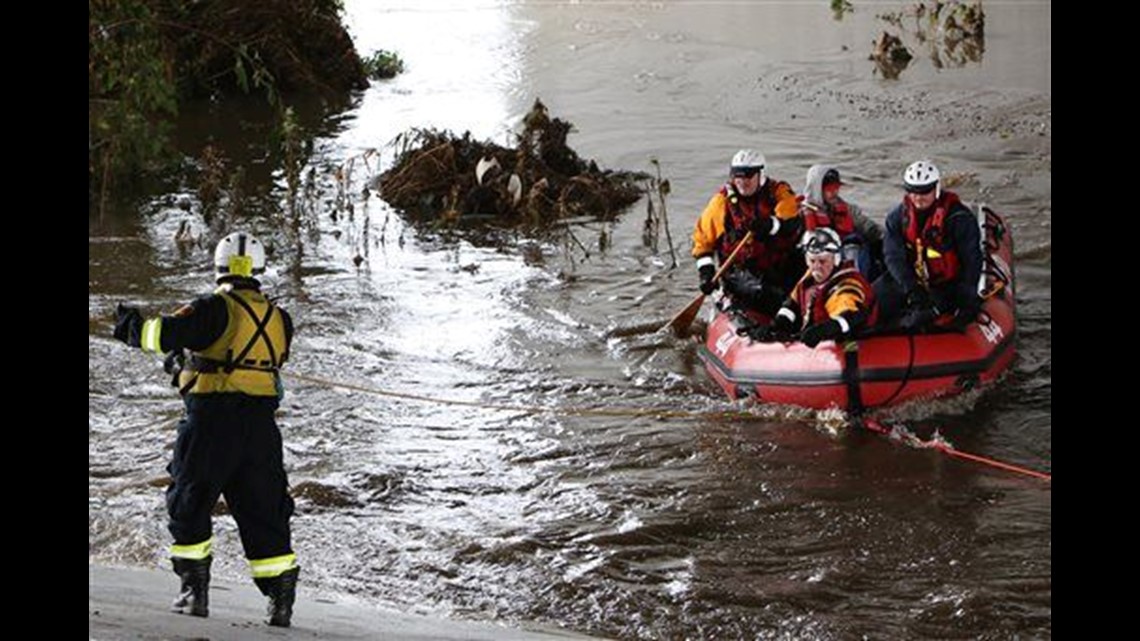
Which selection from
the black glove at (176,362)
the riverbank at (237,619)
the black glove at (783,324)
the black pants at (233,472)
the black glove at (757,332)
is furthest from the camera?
the black glove at (757,332)

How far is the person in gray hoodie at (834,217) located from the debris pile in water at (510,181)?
15.2ft

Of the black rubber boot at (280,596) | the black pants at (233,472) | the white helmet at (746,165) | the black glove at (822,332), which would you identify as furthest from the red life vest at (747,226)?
the black rubber boot at (280,596)

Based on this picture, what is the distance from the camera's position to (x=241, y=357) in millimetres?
6504

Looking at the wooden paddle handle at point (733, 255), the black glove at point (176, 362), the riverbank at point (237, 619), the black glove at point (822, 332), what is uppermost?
the wooden paddle handle at point (733, 255)

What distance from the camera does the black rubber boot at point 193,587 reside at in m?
6.49

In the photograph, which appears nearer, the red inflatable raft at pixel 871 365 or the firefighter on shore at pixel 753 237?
the red inflatable raft at pixel 871 365

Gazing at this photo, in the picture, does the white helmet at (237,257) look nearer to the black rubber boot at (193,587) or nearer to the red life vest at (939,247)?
the black rubber boot at (193,587)

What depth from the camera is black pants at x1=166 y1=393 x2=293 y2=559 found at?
647cm

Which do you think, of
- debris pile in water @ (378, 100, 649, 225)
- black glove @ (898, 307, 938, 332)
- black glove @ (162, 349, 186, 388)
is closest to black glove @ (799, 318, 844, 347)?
black glove @ (898, 307, 938, 332)

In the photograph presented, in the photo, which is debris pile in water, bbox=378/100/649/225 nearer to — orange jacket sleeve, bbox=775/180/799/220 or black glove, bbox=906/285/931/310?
orange jacket sleeve, bbox=775/180/799/220

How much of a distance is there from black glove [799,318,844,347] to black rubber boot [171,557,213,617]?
4.64m

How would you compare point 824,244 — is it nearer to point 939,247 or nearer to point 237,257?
point 939,247

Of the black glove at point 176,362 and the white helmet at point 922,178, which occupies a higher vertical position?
the white helmet at point 922,178
